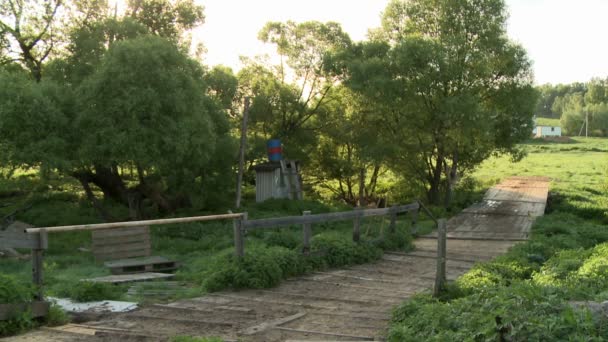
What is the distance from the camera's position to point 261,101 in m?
26.9

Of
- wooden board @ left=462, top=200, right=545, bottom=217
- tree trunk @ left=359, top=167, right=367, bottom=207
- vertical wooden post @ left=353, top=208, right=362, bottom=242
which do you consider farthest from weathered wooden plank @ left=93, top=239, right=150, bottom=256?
tree trunk @ left=359, top=167, right=367, bottom=207

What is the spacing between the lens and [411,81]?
2389 centimetres

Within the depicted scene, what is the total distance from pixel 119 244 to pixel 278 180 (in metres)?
12.6

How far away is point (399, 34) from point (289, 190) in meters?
8.14

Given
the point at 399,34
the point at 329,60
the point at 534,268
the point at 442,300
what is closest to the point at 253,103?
the point at 329,60

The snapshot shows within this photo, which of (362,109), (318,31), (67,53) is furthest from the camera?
(318,31)

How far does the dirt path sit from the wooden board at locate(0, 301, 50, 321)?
0.35 metres

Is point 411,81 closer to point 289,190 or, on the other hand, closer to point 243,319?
point 289,190

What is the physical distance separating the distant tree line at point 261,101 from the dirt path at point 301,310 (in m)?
9.08

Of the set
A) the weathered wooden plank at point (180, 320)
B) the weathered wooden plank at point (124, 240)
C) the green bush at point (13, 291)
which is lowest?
the weathered wooden plank at point (180, 320)

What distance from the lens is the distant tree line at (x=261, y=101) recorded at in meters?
18.3

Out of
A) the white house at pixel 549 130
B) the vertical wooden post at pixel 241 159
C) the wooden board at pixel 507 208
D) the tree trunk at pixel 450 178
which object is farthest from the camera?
the white house at pixel 549 130

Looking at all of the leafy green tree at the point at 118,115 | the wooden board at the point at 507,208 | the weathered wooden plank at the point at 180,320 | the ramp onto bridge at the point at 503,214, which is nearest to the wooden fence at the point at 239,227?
the weathered wooden plank at the point at 180,320

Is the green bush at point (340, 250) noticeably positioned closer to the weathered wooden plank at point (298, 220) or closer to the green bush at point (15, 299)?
the weathered wooden plank at point (298, 220)
